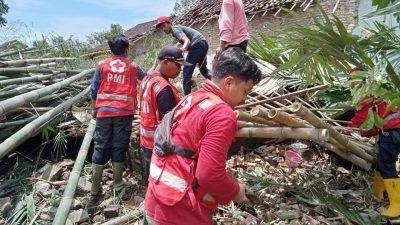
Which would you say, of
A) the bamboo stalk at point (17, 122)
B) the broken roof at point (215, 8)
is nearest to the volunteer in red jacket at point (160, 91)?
the bamboo stalk at point (17, 122)

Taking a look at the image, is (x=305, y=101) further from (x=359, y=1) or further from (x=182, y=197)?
(x=359, y=1)

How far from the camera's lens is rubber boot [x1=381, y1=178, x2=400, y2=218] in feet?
10.5

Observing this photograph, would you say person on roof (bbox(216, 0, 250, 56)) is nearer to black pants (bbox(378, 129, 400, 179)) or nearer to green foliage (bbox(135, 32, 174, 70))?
black pants (bbox(378, 129, 400, 179))

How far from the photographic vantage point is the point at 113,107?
13.5 feet

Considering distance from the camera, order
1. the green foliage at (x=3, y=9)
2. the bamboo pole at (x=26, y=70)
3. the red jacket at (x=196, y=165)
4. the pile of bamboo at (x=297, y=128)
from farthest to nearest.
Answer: the green foliage at (x=3, y=9) < the bamboo pole at (x=26, y=70) < the pile of bamboo at (x=297, y=128) < the red jacket at (x=196, y=165)

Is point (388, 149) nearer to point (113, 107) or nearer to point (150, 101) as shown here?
point (150, 101)

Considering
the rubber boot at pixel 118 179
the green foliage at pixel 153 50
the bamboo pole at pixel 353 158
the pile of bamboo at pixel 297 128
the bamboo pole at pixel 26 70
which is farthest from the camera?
the green foliage at pixel 153 50

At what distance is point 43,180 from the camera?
435 cm

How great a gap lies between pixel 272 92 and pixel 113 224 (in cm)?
229

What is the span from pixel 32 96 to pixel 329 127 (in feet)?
9.93

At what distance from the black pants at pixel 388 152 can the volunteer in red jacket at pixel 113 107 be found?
92.2 inches

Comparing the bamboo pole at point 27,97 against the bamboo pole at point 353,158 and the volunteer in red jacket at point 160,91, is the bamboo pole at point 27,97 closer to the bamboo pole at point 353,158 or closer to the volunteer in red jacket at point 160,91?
the volunteer in red jacket at point 160,91

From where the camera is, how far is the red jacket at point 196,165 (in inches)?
68.8

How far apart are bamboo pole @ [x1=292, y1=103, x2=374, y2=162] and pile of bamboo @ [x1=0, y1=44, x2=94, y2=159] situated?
8.13 ft
